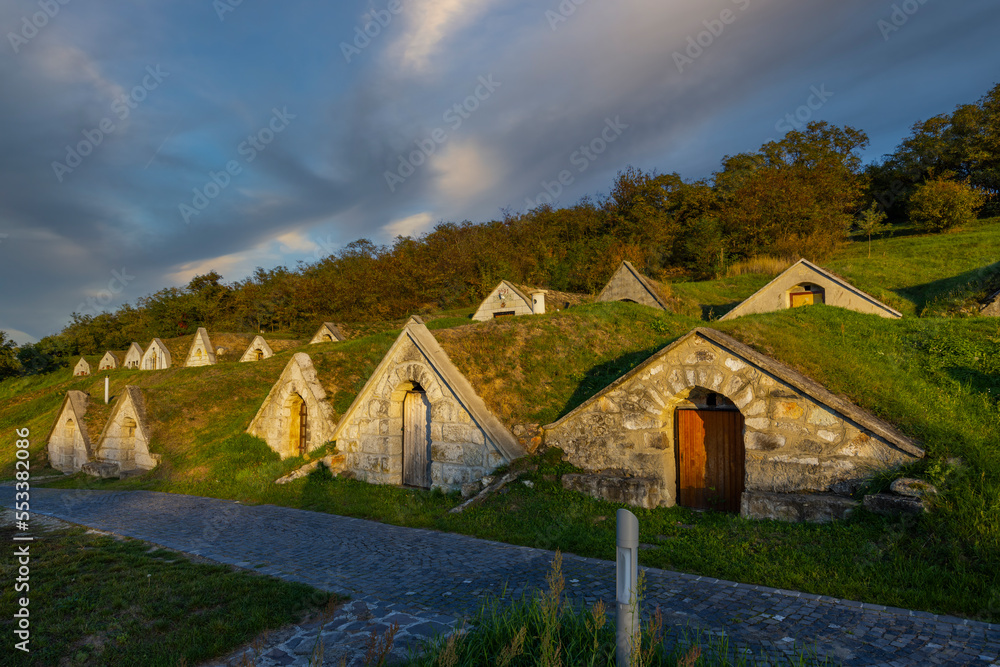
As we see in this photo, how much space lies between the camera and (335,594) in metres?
5.77

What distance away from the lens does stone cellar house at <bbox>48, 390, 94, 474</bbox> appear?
63.9 ft

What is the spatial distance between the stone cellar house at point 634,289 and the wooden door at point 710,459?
1659 centimetres

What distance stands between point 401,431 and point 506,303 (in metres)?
20.3

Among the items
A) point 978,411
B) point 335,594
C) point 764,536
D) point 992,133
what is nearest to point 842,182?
point 992,133

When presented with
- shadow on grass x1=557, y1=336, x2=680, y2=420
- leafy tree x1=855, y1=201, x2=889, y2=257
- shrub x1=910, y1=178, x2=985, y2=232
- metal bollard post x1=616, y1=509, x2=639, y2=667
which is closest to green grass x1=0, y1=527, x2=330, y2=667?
metal bollard post x1=616, y1=509, x2=639, y2=667

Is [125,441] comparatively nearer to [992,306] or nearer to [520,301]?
[520,301]

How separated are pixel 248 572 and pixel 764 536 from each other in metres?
6.43

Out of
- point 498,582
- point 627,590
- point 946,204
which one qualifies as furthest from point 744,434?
point 946,204

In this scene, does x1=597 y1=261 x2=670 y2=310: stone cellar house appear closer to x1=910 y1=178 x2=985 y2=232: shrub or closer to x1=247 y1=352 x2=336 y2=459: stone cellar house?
x1=247 y1=352 x2=336 y2=459: stone cellar house

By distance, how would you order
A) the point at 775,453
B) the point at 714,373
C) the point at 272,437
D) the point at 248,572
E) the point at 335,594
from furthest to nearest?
the point at 272,437 → the point at 714,373 → the point at 775,453 → the point at 248,572 → the point at 335,594

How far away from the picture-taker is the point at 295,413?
15070 millimetres

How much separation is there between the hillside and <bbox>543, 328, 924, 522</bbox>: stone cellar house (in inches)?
14.3

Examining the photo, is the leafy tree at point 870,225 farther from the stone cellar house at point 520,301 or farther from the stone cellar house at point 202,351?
the stone cellar house at point 202,351

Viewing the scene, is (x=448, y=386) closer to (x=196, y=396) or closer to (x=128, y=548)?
(x=128, y=548)
